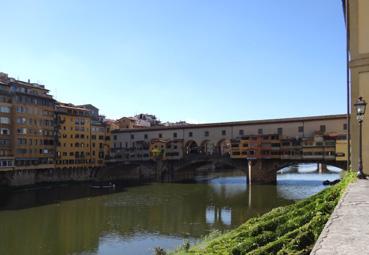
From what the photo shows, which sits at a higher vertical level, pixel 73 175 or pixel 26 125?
pixel 26 125

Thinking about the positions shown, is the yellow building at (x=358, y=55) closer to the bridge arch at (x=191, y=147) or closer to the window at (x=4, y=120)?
the window at (x=4, y=120)

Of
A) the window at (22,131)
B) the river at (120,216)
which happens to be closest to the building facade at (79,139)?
the window at (22,131)

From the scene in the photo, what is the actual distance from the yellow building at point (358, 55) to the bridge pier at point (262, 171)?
179ft

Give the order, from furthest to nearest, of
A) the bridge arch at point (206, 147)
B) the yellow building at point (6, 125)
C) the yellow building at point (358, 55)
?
the bridge arch at point (206, 147) < the yellow building at point (6, 125) < the yellow building at point (358, 55)

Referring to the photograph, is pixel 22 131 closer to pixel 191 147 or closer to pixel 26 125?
pixel 26 125

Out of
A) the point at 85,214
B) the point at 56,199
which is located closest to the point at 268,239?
the point at 85,214

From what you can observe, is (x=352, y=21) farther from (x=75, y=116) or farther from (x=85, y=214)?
(x=75, y=116)

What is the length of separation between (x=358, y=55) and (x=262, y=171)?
2192 inches

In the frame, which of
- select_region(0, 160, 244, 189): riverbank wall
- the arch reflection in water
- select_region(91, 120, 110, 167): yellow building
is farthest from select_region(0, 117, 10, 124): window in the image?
the arch reflection in water

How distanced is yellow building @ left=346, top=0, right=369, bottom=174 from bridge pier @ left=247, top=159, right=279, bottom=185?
54.7m

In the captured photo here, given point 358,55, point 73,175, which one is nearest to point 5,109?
point 73,175

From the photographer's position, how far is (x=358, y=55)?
1451cm

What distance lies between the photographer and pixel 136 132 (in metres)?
91.8

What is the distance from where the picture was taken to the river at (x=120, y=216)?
2833cm
